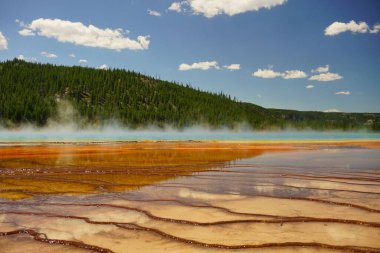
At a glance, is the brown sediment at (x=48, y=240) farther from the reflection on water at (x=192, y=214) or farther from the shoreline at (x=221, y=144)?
the shoreline at (x=221, y=144)

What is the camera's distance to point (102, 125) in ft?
387

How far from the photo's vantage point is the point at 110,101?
13912 centimetres

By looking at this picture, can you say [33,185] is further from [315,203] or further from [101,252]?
[315,203]

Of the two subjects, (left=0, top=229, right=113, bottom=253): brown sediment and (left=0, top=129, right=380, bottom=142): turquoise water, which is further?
(left=0, top=129, right=380, bottom=142): turquoise water

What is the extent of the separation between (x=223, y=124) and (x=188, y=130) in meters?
17.9

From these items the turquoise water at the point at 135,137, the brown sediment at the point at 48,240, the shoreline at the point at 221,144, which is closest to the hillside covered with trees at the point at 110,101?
the turquoise water at the point at 135,137

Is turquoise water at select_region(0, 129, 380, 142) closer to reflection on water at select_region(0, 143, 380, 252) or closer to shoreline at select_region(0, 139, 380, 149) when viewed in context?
shoreline at select_region(0, 139, 380, 149)

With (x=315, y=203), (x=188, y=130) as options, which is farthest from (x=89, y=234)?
(x=188, y=130)

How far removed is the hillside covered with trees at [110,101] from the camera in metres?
116

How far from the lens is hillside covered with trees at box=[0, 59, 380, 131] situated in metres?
116

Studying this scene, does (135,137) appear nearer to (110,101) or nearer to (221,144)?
(221,144)

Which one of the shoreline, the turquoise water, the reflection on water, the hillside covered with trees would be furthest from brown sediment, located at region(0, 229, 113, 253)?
the hillside covered with trees

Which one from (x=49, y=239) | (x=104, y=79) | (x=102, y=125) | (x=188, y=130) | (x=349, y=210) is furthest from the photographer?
(x=104, y=79)

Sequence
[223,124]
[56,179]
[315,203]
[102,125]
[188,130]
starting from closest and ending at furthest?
[315,203], [56,179], [102,125], [188,130], [223,124]
